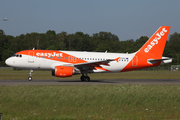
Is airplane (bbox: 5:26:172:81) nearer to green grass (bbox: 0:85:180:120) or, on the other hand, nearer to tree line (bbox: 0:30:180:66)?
green grass (bbox: 0:85:180:120)

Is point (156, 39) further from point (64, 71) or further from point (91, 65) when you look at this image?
point (64, 71)

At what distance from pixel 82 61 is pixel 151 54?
9.52 metres

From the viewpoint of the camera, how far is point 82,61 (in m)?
30.4

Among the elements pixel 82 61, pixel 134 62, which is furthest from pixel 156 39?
pixel 82 61

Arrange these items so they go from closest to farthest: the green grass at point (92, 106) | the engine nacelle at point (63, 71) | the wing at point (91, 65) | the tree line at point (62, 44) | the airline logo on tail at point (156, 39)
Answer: the green grass at point (92, 106) → the engine nacelle at point (63, 71) → the wing at point (91, 65) → the airline logo on tail at point (156, 39) → the tree line at point (62, 44)

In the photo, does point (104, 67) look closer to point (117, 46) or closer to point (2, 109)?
point (2, 109)

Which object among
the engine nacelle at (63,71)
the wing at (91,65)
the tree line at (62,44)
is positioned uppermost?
the tree line at (62,44)

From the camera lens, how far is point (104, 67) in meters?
30.7

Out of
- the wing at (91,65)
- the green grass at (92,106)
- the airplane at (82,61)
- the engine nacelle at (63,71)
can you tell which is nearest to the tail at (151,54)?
the airplane at (82,61)

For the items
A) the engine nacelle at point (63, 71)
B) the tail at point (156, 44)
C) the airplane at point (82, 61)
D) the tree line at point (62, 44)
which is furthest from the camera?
the tree line at point (62, 44)

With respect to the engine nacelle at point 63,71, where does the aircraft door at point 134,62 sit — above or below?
above

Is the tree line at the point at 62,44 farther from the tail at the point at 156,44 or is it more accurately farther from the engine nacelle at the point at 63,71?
the engine nacelle at the point at 63,71

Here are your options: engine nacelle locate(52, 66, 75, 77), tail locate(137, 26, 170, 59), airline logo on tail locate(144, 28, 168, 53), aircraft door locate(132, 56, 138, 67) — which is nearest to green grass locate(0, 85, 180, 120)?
engine nacelle locate(52, 66, 75, 77)

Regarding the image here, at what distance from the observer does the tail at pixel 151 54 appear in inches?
1265
